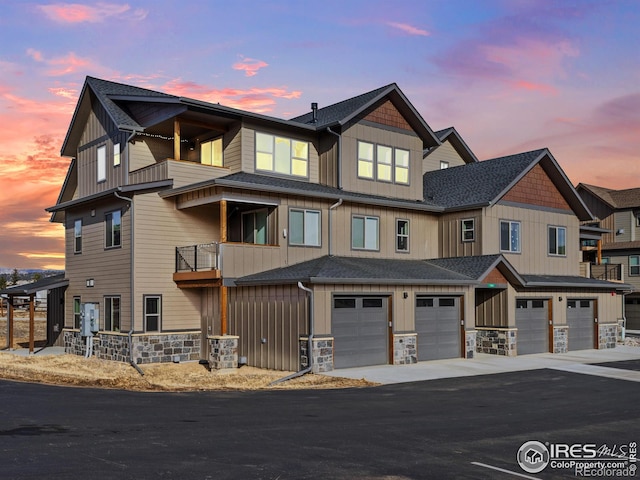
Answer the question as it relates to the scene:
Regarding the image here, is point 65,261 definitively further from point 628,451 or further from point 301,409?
point 628,451

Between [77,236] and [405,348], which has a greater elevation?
[77,236]

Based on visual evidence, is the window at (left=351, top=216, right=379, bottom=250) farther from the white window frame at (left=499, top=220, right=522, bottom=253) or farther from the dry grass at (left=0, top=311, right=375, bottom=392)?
the dry grass at (left=0, top=311, right=375, bottom=392)

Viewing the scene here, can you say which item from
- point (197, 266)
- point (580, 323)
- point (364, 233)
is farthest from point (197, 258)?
point (580, 323)

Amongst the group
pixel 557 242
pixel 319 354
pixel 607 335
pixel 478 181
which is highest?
pixel 478 181

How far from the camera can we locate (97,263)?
28.5 m

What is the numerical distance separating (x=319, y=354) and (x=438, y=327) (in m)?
6.43

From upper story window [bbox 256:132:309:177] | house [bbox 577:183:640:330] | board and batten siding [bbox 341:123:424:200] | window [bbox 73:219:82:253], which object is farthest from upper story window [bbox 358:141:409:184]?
house [bbox 577:183:640:330]

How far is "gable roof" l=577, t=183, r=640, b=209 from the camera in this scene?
5078cm

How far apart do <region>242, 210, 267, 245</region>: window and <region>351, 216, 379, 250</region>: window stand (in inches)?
158

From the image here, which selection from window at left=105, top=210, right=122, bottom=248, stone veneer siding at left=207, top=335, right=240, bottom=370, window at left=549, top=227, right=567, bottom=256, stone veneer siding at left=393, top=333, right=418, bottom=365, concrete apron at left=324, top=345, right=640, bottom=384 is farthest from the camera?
window at left=549, top=227, right=567, bottom=256

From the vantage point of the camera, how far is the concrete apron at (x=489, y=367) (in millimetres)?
22203

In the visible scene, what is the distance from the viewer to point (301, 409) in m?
15.4

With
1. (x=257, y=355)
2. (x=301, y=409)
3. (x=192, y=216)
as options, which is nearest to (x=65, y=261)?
(x=192, y=216)

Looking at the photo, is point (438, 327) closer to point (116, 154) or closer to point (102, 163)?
point (116, 154)
